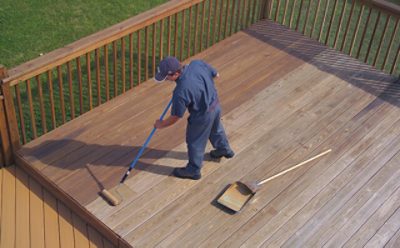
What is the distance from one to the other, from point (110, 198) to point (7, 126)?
52.2 inches

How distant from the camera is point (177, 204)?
552 cm

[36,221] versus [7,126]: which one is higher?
[7,126]

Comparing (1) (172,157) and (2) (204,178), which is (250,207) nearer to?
(2) (204,178)

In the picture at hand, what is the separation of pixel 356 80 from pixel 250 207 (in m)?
2.67

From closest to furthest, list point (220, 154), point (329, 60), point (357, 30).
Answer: point (220, 154)
point (357, 30)
point (329, 60)

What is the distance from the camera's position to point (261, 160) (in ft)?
19.9

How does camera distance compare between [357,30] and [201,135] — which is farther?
[357,30]

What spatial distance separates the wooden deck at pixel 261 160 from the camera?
5.35 meters

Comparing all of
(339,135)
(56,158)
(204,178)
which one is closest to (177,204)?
(204,178)

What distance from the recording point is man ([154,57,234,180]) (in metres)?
4.98

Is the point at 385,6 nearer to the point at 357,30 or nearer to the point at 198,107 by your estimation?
the point at 357,30

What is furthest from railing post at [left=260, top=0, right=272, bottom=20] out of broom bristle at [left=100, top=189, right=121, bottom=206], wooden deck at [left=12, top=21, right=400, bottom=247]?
broom bristle at [left=100, top=189, right=121, bottom=206]

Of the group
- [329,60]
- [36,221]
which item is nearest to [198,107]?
[36,221]

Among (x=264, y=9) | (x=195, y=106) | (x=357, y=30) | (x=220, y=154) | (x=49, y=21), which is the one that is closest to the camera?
(x=195, y=106)
